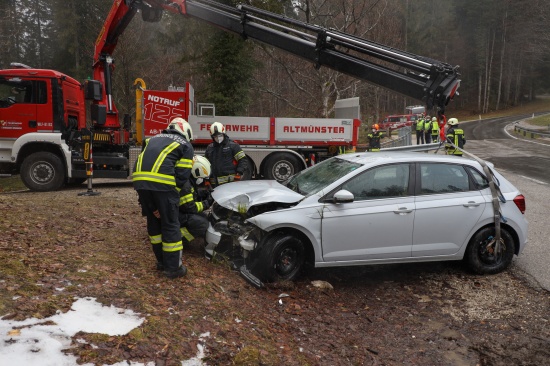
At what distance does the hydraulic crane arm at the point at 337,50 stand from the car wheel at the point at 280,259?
3.39 m

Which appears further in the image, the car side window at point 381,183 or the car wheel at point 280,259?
the car side window at point 381,183

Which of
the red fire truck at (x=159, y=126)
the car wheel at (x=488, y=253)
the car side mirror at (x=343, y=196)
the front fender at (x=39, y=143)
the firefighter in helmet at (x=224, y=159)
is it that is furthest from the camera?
the front fender at (x=39, y=143)

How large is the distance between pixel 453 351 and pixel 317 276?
1898mm

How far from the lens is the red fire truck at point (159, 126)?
6.99 meters

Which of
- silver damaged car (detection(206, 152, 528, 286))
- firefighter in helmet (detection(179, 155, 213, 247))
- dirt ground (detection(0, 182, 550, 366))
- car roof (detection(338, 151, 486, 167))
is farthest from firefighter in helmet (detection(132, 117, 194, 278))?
car roof (detection(338, 151, 486, 167))

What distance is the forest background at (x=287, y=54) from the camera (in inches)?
797

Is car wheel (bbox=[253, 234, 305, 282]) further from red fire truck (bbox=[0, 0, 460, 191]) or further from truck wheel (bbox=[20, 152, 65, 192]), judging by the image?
truck wheel (bbox=[20, 152, 65, 192])

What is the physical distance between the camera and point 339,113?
14406mm

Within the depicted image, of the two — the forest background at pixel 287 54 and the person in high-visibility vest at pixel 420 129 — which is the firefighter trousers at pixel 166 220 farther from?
the person in high-visibility vest at pixel 420 129

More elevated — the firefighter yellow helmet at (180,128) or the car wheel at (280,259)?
the firefighter yellow helmet at (180,128)

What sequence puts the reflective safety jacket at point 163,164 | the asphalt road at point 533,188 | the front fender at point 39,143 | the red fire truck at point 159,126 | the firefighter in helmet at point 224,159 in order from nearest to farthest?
the reflective safety jacket at point 163,164
the asphalt road at point 533,188
the red fire truck at point 159,126
the firefighter in helmet at point 224,159
the front fender at point 39,143

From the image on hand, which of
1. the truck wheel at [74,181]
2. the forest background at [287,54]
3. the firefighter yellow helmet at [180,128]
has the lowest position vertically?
the truck wheel at [74,181]

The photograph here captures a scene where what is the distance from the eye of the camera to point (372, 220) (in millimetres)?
4984

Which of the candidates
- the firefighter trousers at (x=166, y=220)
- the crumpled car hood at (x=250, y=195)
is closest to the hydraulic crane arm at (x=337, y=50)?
the crumpled car hood at (x=250, y=195)
